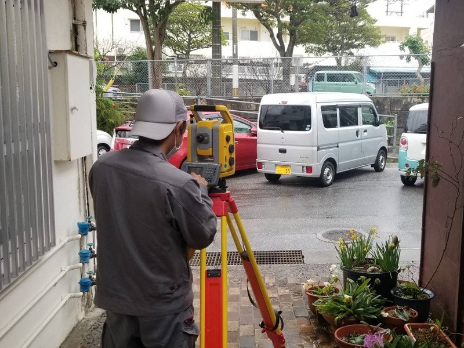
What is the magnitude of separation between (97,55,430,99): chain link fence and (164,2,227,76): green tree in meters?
8.29

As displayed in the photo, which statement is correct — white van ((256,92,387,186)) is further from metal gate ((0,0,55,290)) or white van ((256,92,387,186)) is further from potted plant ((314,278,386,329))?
metal gate ((0,0,55,290))

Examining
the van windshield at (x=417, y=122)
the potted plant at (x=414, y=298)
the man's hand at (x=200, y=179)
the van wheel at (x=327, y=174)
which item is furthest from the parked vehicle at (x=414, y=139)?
the man's hand at (x=200, y=179)

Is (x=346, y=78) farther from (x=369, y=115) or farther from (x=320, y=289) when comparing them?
(x=320, y=289)

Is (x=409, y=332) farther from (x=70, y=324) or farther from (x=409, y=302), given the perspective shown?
(x=70, y=324)

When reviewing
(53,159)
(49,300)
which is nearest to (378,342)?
(49,300)

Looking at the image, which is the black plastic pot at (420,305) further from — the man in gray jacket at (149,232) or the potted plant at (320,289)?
the man in gray jacket at (149,232)

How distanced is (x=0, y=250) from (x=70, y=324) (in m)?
1.39

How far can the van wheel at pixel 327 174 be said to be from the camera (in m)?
10.7

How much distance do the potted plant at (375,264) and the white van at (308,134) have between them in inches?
233

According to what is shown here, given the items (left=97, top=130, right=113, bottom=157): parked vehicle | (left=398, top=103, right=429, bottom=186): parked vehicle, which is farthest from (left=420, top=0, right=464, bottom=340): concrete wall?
(left=97, top=130, right=113, bottom=157): parked vehicle

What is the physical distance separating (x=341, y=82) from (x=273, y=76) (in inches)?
85.2

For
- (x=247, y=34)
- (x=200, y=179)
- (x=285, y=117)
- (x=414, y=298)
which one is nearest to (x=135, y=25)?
(x=247, y=34)

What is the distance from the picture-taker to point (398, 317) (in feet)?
12.3

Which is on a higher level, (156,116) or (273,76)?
(273,76)
